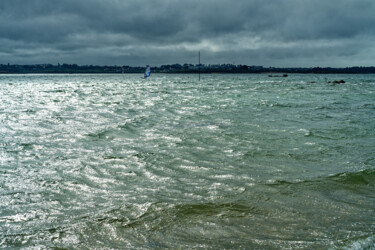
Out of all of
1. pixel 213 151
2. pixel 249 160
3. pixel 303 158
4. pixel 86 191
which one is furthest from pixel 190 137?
pixel 86 191

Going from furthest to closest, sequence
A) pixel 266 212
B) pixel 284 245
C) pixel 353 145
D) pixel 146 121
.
Result: pixel 146 121, pixel 353 145, pixel 266 212, pixel 284 245

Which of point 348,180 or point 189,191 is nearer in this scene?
point 189,191

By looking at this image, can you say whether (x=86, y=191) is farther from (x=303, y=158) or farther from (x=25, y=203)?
(x=303, y=158)

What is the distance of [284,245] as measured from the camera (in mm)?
4250

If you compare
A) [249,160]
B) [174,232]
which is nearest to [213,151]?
[249,160]

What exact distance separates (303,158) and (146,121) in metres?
9.90

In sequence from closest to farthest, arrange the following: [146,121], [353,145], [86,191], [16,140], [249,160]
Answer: [86,191], [249,160], [353,145], [16,140], [146,121]

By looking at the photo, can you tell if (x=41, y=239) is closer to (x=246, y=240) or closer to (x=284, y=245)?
(x=246, y=240)

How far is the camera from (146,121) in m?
17.0

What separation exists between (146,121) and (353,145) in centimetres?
1031

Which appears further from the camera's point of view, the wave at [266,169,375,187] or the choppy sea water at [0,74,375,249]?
the wave at [266,169,375,187]

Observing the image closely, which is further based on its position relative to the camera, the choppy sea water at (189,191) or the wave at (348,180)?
the wave at (348,180)

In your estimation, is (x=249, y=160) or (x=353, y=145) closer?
(x=249, y=160)

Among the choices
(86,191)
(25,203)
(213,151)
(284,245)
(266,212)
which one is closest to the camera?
(284,245)
